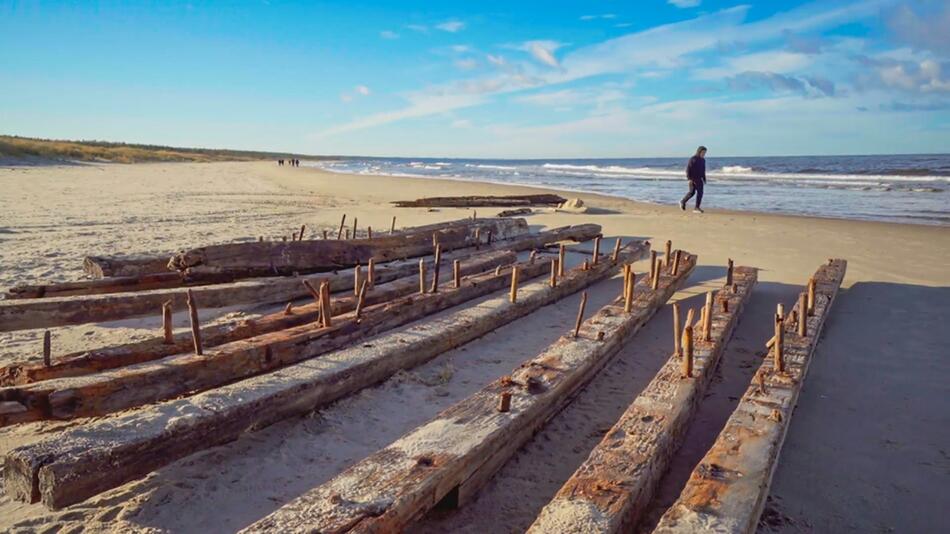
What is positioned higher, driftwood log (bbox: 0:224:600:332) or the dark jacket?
the dark jacket

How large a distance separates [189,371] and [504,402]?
65.9 inches

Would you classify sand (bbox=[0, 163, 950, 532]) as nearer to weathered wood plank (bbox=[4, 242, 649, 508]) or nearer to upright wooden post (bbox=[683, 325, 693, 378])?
weathered wood plank (bbox=[4, 242, 649, 508])

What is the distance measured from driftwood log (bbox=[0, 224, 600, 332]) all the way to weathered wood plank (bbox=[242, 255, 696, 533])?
2.66m

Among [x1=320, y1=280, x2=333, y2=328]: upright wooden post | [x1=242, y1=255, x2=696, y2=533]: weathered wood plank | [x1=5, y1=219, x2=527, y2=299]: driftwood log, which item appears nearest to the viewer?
[x1=242, y1=255, x2=696, y2=533]: weathered wood plank

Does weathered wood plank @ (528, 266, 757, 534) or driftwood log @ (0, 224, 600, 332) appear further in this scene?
driftwood log @ (0, 224, 600, 332)

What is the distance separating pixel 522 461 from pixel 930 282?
643cm

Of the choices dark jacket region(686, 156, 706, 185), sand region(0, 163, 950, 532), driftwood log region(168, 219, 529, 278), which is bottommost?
sand region(0, 163, 950, 532)

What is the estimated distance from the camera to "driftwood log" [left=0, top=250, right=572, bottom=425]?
2.58m

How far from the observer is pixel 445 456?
2223 mm

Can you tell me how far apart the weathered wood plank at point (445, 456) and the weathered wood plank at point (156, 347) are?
1794 millimetres

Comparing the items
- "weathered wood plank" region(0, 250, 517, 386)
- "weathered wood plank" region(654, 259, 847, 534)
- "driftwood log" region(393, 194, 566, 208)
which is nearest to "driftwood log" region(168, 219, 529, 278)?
"weathered wood plank" region(0, 250, 517, 386)

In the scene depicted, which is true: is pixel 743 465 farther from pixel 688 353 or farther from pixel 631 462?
pixel 688 353

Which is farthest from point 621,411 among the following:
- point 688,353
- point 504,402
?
point 504,402

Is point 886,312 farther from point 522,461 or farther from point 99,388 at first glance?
point 99,388
